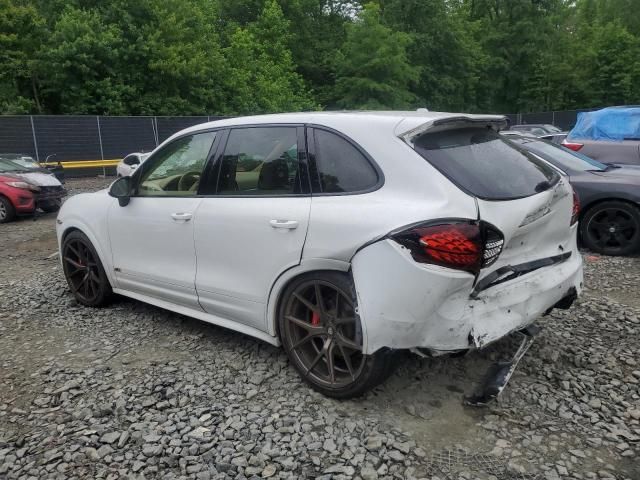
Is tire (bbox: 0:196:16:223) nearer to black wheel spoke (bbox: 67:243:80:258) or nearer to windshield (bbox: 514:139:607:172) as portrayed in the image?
black wheel spoke (bbox: 67:243:80:258)

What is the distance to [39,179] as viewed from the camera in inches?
440

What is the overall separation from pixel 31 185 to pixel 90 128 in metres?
12.1

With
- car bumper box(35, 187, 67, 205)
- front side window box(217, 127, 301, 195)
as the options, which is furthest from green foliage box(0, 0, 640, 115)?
front side window box(217, 127, 301, 195)

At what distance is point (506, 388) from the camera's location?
10.7ft

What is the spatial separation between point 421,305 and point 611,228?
4.88 meters

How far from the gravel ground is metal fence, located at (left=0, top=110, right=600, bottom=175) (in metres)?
17.5

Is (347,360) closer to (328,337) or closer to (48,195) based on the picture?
(328,337)

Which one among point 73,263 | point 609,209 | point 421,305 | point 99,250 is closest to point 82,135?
point 73,263

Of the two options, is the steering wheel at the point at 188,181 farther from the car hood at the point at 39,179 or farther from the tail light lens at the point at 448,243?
the car hood at the point at 39,179

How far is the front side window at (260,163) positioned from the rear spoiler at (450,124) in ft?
2.41

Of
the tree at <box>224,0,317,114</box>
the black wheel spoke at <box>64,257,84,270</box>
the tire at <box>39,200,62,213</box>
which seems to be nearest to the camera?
the black wheel spoke at <box>64,257,84,270</box>

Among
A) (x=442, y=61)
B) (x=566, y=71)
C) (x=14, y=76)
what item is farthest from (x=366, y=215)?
(x=566, y=71)

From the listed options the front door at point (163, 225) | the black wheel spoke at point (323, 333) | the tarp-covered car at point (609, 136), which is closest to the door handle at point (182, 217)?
the front door at point (163, 225)

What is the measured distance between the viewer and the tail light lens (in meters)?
2.68
